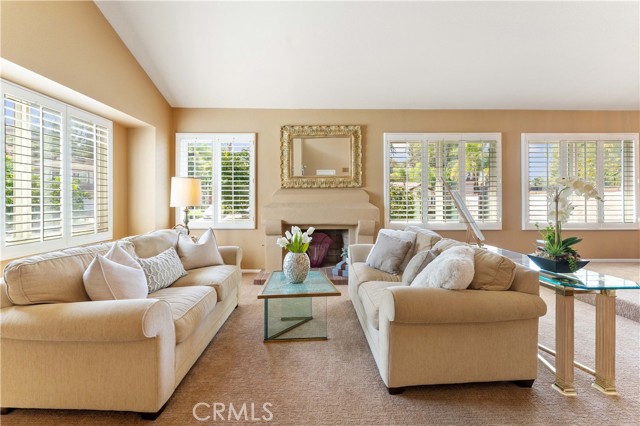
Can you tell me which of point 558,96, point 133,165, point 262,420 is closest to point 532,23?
point 558,96

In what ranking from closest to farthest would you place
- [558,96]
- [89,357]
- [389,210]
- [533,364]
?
[89,357]
[533,364]
[558,96]
[389,210]

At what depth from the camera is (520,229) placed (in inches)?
198

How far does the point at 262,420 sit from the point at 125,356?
81 cm

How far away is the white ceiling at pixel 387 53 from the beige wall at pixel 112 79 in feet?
0.85

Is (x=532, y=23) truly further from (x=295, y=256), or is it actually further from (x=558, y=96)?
(x=295, y=256)

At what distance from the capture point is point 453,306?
1.81 m

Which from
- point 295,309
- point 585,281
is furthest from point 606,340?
point 295,309

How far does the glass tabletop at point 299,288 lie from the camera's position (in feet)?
8.18

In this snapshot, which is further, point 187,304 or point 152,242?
point 152,242

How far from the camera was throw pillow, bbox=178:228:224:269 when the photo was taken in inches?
123

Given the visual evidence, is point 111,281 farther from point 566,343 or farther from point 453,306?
point 566,343

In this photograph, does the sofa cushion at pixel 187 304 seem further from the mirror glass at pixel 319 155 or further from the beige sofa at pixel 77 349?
the mirror glass at pixel 319 155

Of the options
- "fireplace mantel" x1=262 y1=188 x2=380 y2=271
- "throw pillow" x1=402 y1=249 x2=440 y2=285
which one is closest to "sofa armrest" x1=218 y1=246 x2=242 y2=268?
"fireplace mantel" x1=262 y1=188 x2=380 y2=271

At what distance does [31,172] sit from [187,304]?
2001 millimetres
